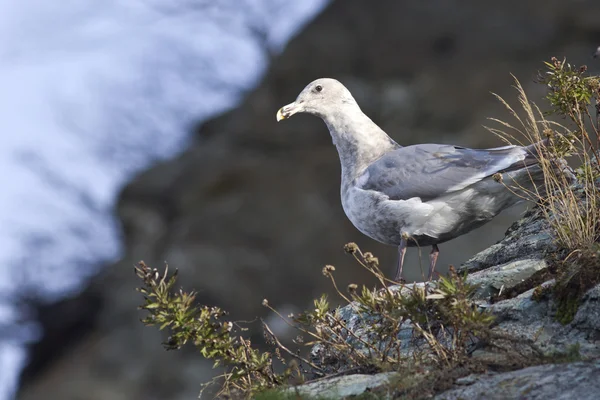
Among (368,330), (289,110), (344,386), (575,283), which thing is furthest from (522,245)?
(289,110)

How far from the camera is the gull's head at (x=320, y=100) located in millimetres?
6262

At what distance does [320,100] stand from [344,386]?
2.96m

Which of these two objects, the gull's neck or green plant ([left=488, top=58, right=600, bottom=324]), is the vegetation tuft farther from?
the gull's neck

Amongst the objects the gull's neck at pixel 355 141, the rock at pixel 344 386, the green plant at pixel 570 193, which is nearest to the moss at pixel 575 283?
the green plant at pixel 570 193

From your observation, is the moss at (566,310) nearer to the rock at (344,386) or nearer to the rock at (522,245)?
the rock at (522,245)

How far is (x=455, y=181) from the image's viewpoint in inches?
204

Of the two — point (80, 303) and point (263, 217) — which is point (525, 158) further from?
point (80, 303)

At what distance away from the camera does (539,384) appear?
10.4 ft

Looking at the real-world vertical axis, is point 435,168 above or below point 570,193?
above

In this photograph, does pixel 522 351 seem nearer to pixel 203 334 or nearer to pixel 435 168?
pixel 203 334

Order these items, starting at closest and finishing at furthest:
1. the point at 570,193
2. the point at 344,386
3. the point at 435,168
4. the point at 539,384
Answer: the point at 539,384 < the point at 344,386 < the point at 570,193 < the point at 435,168

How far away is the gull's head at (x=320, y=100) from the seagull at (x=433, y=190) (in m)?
0.69

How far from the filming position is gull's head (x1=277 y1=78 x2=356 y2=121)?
6.26 m

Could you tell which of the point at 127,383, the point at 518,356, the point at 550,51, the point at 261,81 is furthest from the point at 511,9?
the point at 518,356
